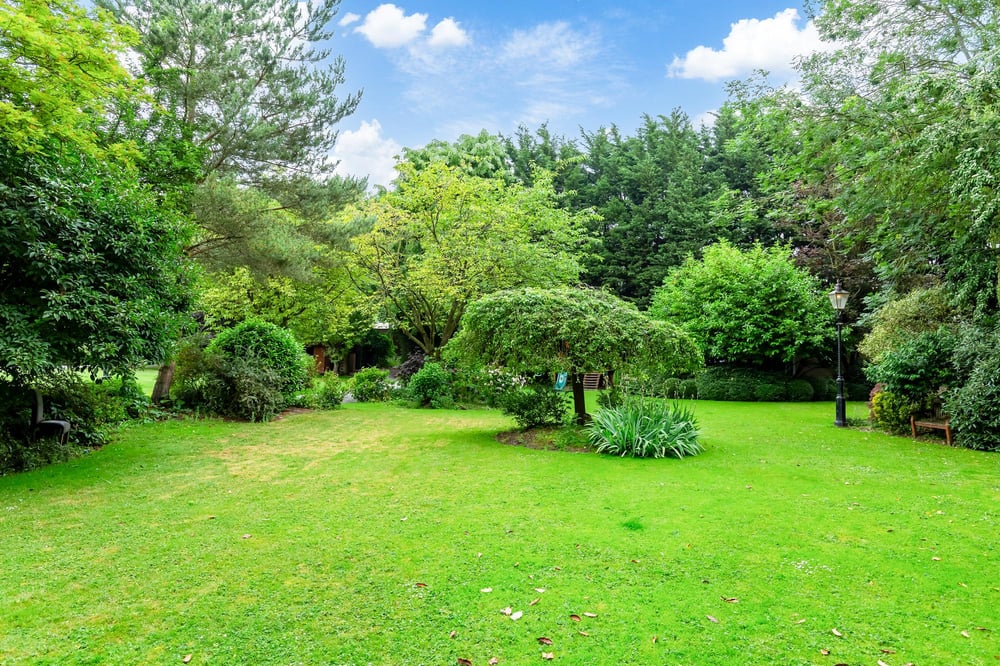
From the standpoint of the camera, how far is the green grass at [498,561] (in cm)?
275

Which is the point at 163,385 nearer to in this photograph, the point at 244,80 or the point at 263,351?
the point at 263,351

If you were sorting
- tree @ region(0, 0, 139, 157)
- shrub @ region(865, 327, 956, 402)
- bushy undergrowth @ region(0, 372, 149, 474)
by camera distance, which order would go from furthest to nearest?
1. shrub @ region(865, 327, 956, 402)
2. bushy undergrowth @ region(0, 372, 149, 474)
3. tree @ region(0, 0, 139, 157)

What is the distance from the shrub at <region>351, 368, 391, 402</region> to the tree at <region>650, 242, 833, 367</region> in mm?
9770

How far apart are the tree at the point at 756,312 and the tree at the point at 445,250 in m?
4.83

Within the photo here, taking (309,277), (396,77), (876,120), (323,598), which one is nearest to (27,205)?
(323,598)

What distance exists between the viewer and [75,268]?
19.9ft

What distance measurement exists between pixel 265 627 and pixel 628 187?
2884 centimetres

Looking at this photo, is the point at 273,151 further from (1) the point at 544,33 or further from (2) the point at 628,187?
(2) the point at 628,187

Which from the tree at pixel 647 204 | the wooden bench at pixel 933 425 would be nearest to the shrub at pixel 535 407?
the wooden bench at pixel 933 425

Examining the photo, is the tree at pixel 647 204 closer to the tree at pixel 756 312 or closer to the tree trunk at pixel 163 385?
the tree at pixel 756 312

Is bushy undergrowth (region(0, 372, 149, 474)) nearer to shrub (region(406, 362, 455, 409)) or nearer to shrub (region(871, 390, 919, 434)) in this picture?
shrub (region(406, 362, 455, 409))

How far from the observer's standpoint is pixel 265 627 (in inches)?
114

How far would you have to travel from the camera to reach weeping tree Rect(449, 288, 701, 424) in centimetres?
821

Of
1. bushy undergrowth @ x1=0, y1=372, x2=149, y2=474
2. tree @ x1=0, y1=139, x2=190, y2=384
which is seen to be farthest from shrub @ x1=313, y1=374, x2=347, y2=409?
tree @ x1=0, y1=139, x2=190, y2=384
